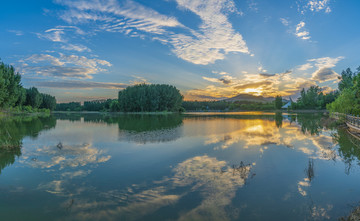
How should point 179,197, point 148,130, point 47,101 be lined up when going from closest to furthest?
point 179,197 → point 148,130 → point 47,101

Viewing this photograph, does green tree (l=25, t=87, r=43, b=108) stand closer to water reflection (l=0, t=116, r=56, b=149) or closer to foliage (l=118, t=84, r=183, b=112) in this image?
foliage (l=118, t=84, r=183, b=112)

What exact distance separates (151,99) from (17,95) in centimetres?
6609

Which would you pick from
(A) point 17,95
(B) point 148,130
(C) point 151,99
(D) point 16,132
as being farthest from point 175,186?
(C) point 151,99

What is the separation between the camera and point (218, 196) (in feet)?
25.3

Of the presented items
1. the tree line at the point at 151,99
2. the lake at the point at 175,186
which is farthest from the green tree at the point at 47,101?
the lake at the point at 175,186

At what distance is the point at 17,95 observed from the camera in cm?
6812

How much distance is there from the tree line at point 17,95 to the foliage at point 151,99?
4638cm

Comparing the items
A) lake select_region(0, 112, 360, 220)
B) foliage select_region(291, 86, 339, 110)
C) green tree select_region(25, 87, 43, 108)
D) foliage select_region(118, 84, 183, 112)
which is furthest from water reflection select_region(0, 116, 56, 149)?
foliage select_region(291, 86, 339, 110)

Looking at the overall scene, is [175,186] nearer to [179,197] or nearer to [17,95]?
[179,197]

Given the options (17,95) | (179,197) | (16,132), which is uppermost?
(17,95)

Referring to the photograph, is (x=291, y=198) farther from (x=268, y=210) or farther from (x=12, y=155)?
(x=12, y=155)

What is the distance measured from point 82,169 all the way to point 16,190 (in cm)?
303

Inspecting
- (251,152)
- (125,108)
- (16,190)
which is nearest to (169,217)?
(16,190)

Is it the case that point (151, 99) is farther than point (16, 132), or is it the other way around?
point (151, 99)
